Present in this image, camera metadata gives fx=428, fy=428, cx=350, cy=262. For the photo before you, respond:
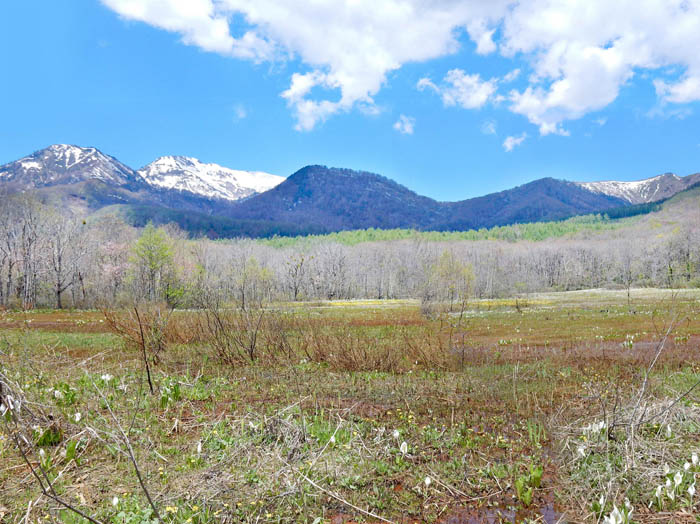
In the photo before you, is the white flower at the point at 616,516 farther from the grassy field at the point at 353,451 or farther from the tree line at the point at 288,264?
the tree line at the point at 288,264

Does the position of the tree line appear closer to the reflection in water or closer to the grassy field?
the grassy field

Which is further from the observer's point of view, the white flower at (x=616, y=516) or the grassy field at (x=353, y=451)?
the grassy field at (x=353, y=451)

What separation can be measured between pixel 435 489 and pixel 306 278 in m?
102

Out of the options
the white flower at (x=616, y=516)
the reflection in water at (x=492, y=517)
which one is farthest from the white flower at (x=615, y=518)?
the reflection in water at (x=492, y=517)

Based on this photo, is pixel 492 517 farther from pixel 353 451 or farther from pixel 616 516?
pixel 353 451

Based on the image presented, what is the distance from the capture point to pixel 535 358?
14742mm

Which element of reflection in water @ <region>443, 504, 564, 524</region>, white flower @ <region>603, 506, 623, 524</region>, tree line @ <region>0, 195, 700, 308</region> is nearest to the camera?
white flower @ <region>603, 506, 623, 524</region>

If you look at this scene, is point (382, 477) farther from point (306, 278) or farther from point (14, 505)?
point (306, 278)

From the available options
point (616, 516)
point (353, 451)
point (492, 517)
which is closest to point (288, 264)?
point (353, 451)

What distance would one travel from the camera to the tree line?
38.2 m

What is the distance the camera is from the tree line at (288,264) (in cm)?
3822

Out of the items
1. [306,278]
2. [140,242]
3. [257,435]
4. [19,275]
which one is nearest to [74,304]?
[19,275]

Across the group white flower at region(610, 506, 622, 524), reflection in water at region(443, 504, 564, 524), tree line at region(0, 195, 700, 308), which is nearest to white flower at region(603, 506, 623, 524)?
white flower at region(610, 506, 622, 524)

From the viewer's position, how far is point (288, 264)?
5500 cm
